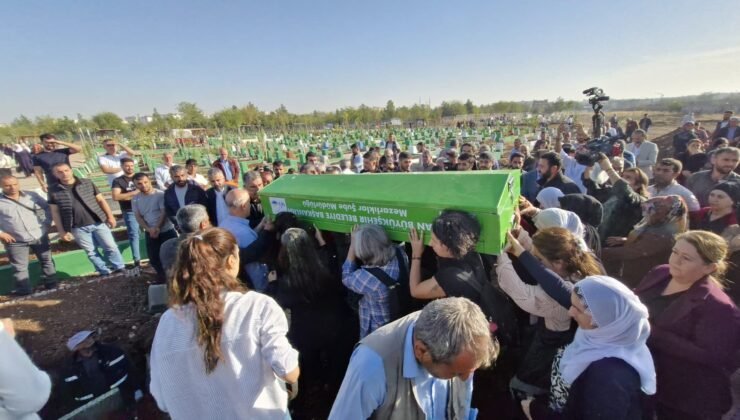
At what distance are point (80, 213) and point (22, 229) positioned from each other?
695mm

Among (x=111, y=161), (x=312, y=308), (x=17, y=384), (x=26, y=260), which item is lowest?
(x=26, y=260)

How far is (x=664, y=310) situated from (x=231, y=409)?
8.28 feet

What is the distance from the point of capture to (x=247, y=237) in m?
2.92

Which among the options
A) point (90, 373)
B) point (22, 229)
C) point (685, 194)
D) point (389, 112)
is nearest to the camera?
point (90, 373)

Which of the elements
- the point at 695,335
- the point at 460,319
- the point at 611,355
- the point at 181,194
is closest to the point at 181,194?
the point at 181,194

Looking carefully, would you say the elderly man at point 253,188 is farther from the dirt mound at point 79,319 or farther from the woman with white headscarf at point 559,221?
the woman with white headscarf at point 559,221

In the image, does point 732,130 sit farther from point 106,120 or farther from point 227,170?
point 106,120

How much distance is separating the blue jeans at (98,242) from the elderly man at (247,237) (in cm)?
332

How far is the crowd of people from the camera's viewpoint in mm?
1329

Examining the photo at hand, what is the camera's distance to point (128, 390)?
9.71 feet

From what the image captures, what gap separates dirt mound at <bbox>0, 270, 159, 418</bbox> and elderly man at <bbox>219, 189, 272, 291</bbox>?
150 cm

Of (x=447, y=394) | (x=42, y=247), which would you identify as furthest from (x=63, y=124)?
(x=447, y=394)

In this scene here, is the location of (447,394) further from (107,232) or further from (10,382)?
(107,232)

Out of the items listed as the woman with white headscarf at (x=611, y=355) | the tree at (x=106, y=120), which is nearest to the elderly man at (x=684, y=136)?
the woman with white headscarf at (x=611, y=355)
